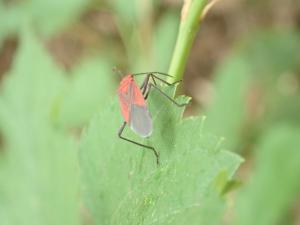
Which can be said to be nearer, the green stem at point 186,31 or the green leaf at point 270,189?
the green stem at point 186,31

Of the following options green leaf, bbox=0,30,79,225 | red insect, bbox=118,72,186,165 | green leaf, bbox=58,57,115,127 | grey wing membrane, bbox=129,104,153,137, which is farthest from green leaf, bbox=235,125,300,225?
grey wing membrane, bbox=129,104,153,137

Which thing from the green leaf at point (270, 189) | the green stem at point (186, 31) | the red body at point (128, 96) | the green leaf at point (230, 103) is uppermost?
the green stem at point (186, 31)

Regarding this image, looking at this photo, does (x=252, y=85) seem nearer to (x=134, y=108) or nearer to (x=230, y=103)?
(x=230, y=103)

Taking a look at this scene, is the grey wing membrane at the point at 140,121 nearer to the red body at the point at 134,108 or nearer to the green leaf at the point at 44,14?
the red body at the point at 134,108

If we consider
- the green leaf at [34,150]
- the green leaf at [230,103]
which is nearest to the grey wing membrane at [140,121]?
the green leaf at [34,150]

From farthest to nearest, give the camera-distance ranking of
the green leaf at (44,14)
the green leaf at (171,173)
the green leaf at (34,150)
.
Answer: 1. the green leaf at (44,14)
2. the green leaf at (34,150)
3. the green leaf at (171,173)

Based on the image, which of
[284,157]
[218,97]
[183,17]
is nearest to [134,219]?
[183,17]
